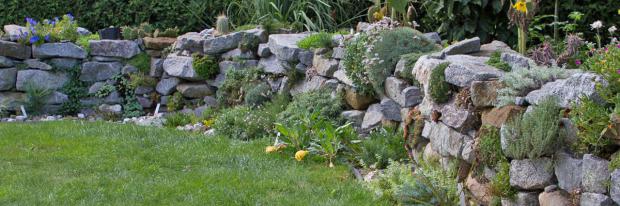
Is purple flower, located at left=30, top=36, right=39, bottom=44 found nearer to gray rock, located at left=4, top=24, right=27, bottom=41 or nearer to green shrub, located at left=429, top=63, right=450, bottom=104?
gray rock, located at left=4, top=24, right=27, bottom=41

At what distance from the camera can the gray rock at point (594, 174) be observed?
4117 millimetres

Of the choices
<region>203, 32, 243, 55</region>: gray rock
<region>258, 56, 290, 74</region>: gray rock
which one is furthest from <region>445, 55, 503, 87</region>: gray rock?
<region>203, 32, 243, 55</region>: gray rock

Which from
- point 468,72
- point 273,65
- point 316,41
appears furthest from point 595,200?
point 273,65

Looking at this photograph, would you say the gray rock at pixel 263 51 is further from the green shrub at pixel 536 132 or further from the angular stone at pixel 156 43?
the green shrub at pixel 536 132

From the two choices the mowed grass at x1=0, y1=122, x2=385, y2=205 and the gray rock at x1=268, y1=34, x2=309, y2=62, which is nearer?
the mowed grass at x1=0, y1=122, x2=385, y2=205

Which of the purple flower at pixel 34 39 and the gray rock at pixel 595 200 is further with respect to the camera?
the purple flower at pixel 34 39

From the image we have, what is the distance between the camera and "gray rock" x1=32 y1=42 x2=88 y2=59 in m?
10.2

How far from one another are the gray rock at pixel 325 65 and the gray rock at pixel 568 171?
3.93 m

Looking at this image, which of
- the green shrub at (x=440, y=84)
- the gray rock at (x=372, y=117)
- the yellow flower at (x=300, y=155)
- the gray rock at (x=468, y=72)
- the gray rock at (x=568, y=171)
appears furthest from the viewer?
the gray rock at (x=372, y=117)

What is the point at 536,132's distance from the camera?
4477 mm

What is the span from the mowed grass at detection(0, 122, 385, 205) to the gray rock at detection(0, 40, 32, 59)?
2121 mm

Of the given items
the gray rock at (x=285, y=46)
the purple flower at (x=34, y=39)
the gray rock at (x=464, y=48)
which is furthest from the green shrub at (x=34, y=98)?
the gray rock at (x=464, y=48)

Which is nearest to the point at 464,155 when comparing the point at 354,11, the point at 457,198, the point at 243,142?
the point at 457,198

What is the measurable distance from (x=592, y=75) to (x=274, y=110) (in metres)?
4.40
